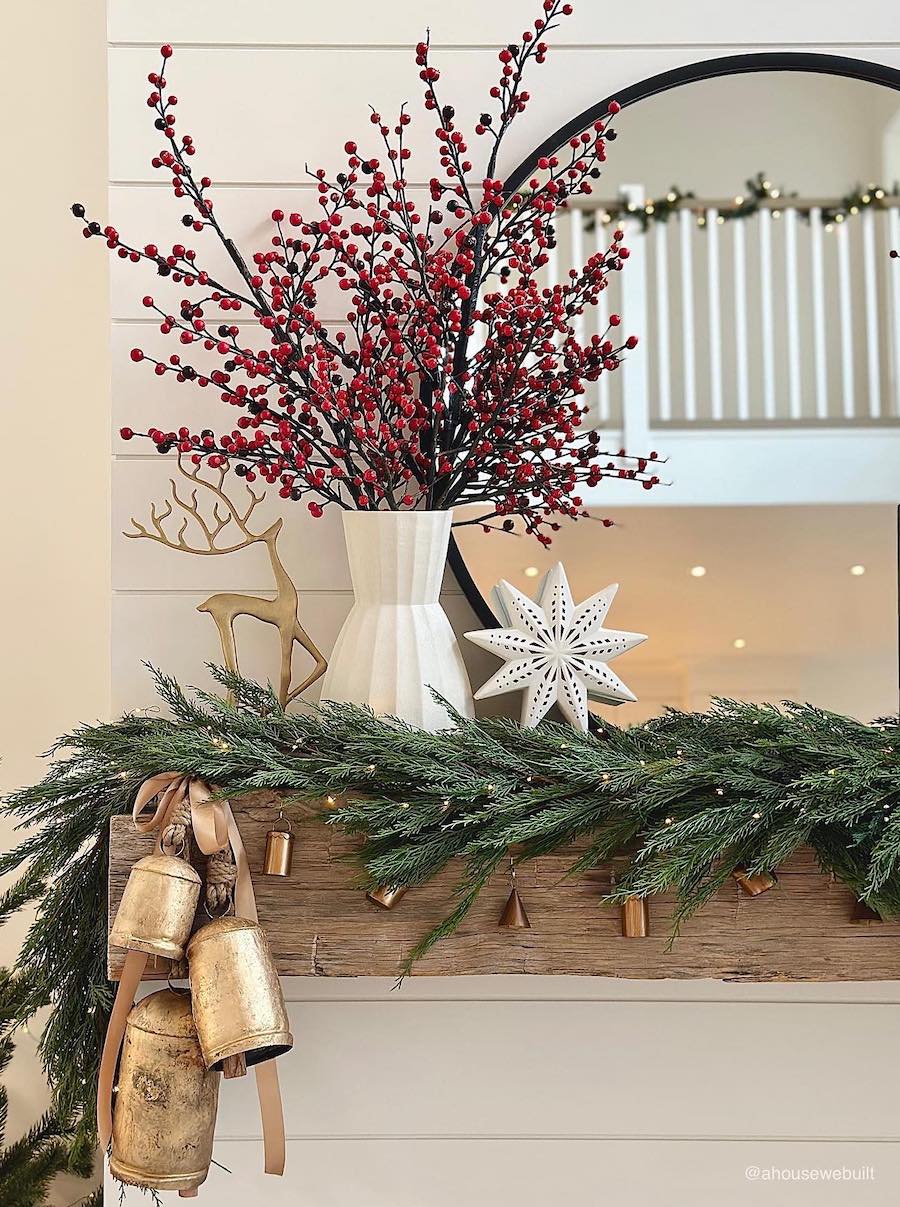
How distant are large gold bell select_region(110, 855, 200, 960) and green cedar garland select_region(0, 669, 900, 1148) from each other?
8cm

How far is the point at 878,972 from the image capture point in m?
0.89

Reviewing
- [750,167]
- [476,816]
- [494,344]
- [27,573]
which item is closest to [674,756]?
[476,816]

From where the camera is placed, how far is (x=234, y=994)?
81 cm

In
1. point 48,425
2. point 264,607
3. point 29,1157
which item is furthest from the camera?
point 48,425

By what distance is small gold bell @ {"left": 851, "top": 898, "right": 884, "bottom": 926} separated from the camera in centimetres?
88

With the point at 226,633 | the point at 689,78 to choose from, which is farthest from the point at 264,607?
the point at 689,78

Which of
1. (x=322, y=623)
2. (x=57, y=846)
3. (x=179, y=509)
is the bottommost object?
(x=57, y=846)

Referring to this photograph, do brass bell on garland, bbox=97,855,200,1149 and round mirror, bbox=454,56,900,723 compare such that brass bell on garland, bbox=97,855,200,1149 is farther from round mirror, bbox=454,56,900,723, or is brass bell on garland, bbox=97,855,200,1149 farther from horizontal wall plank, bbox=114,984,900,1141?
round mirror, bbox=454,56,900,723

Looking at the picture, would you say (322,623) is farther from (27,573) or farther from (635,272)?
(27,573)

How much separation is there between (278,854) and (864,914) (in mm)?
511

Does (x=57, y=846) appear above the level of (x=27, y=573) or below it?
below

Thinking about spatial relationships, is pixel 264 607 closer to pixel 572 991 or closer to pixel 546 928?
pixel 546 928

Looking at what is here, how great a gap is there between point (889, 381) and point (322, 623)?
0.69 metres

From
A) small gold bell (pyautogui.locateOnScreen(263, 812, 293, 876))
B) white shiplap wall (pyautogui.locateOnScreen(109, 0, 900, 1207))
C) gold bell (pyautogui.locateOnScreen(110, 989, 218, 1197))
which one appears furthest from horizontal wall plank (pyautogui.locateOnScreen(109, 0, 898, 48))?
gold bell (pyautogui.locateOnScreen(110, 989, 218, 1197))
